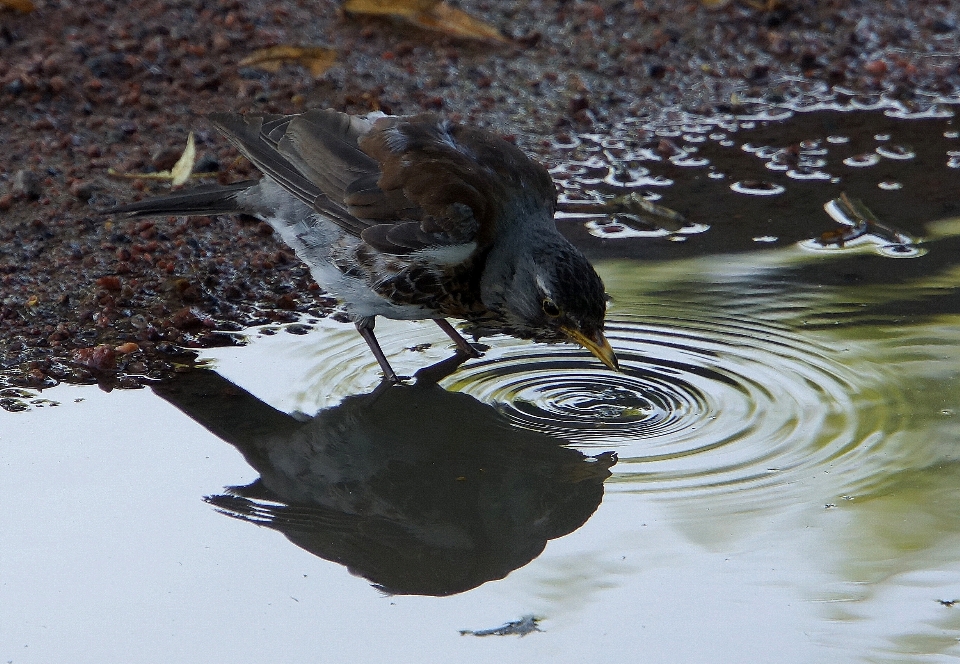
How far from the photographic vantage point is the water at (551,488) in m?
3.59

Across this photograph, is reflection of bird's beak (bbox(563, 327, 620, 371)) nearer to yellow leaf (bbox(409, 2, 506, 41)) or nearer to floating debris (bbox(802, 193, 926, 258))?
floating debris (bbox(802, 193, 926, 258))

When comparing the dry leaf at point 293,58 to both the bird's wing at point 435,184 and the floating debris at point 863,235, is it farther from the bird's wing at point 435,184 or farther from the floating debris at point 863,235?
the floating debris at point 863,235

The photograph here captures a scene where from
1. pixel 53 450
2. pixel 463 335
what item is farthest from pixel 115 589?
pixel 463 335

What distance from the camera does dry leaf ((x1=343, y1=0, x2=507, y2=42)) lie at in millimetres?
8562

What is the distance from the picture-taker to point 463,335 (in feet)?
19.2

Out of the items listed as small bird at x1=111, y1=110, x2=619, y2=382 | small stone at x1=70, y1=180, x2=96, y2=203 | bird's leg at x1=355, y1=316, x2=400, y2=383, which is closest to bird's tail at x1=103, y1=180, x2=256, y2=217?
small bird at x1=111, y1=110, x2=619, y2=382

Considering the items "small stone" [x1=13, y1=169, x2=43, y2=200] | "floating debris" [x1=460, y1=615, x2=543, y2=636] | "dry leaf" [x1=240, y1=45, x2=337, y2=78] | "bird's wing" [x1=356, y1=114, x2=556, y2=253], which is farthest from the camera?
"dry leaf" [x1=240, y1=45, x2=337, y2=78]

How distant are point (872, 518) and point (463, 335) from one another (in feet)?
7.69

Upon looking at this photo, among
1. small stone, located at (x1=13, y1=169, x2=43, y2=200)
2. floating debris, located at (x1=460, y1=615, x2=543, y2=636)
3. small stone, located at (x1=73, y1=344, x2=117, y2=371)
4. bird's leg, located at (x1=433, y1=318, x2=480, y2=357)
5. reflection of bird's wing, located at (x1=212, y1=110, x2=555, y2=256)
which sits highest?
reflection of bird's wing, located at (x1=212, y1=110, x2=555, y2=256)

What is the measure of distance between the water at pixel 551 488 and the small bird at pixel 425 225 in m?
0.29

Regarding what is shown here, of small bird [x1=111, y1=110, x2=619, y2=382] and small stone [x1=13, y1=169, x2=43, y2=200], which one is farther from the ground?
small bird [x1=111, y1=110, x2=619, y2=382]

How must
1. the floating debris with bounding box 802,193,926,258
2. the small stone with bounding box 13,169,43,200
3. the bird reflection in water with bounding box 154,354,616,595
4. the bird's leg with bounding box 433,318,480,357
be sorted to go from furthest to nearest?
the small stone with bounding box 13,169,43,200 → the floating debris with bounding box 802,193,926,258 → the bird's leg with bounding box 433,318,480,357 → the bird reflection in water with bounding box 154,354,616,595

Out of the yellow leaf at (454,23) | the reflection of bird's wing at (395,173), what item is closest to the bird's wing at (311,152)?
the reflection of bird's wing at (395,173)

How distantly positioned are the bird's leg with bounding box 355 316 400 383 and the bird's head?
532 mm
